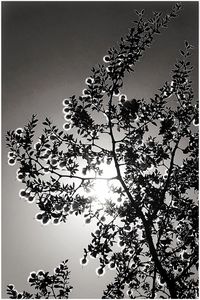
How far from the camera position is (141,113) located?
6.70 m

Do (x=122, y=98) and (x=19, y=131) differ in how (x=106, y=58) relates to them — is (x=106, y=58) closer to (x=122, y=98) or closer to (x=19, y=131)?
(x=122, y=98)

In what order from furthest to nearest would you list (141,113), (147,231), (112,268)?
(141,113) → (112,268) → (147,231)

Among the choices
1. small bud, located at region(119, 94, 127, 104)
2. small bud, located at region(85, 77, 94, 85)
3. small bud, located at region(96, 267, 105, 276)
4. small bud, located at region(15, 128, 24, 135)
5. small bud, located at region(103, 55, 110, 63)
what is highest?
small bud, located at region(103, 55, 110, 63)

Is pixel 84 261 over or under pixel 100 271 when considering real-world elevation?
over

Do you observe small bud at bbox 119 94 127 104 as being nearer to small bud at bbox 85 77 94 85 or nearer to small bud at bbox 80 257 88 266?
small bud at bbox 85 77 94 85

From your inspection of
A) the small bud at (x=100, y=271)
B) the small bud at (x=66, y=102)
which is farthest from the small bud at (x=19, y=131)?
the small bud at (x=100, y=271)

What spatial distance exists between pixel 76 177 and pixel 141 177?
1315mm

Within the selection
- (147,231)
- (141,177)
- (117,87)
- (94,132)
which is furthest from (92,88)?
(147,231)

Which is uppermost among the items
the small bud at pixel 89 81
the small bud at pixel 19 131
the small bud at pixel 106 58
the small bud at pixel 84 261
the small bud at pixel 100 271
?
the small bud at pixel 106 58

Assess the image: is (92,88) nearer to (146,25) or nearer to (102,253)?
(146,25)

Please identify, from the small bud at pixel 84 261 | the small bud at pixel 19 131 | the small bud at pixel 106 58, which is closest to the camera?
the small bud at pixel 84 261

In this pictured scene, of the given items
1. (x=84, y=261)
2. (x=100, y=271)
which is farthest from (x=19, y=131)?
(x=100, y=271)

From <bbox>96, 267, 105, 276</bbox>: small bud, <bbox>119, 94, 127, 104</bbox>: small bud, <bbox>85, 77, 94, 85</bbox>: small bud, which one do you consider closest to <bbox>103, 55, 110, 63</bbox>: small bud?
<bbox>85, 77, 94, 85</bbox>: small bud

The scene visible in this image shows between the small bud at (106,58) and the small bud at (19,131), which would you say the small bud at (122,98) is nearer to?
the small bud at (106,58)
